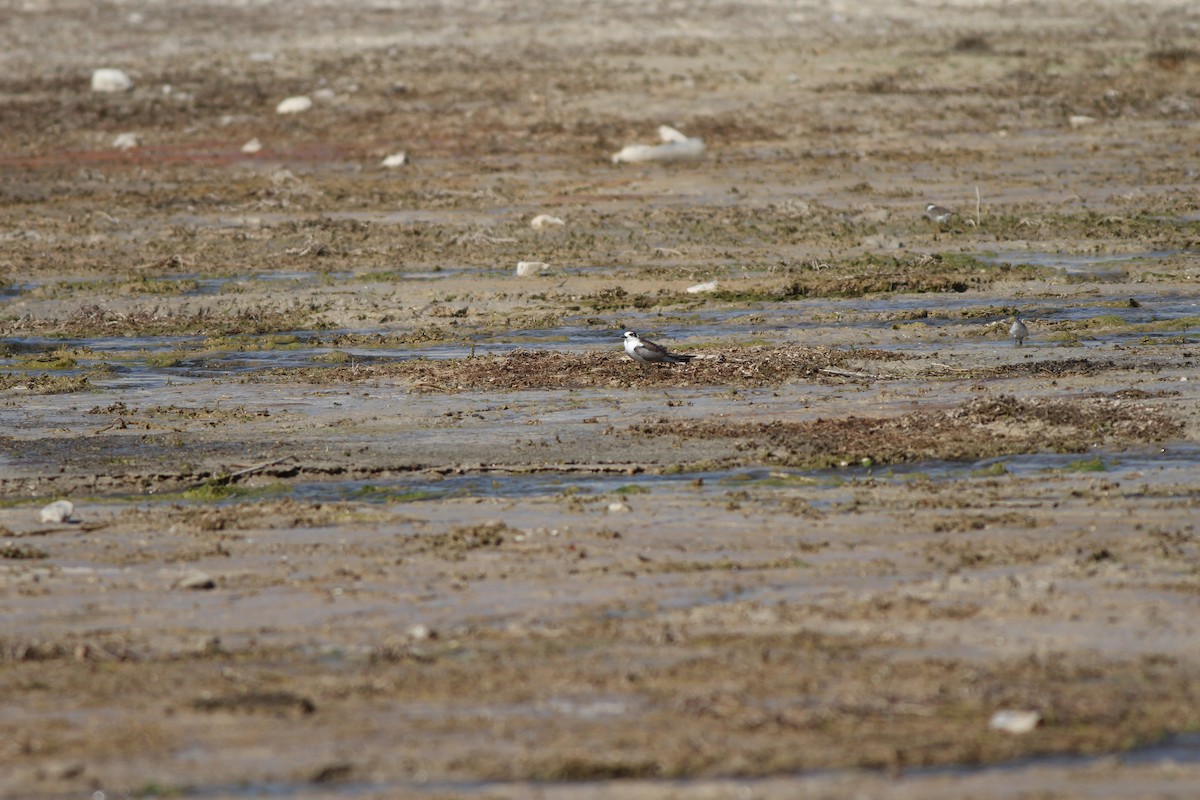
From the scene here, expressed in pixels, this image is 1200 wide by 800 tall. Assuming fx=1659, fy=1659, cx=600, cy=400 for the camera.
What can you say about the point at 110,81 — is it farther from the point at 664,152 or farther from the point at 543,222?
the point at 543,222

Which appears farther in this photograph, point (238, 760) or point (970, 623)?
point (970, 623)

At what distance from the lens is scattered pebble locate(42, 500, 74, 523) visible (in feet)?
31.4

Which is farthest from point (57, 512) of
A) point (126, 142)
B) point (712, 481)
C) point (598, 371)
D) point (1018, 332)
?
point (126, 142)

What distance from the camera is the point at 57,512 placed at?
9562mm

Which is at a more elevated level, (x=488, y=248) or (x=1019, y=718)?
(x=1019, y=718)

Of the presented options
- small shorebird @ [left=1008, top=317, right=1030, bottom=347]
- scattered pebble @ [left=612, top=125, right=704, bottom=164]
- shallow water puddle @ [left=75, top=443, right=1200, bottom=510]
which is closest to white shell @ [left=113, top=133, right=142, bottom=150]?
scattered pebble @ [left=612, top=125, right=704, bottom=164]

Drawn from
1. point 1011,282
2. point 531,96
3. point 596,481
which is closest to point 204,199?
point 531,96

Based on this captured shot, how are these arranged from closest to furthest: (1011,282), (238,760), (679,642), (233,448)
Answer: (238,760) < (679,642) < (233,448) < (1011,282)

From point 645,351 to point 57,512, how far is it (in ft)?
17.0

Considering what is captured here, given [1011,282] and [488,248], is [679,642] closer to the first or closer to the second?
[1011,282]

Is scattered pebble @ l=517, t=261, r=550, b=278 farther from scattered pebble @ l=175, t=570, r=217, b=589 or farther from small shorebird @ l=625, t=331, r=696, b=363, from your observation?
scattered pebble @ l=175, t=570, r=217, b=589

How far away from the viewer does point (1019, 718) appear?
635 cm

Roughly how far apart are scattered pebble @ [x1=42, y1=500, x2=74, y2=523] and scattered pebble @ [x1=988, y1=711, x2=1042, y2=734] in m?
5.63

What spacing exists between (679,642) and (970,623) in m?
1.34
